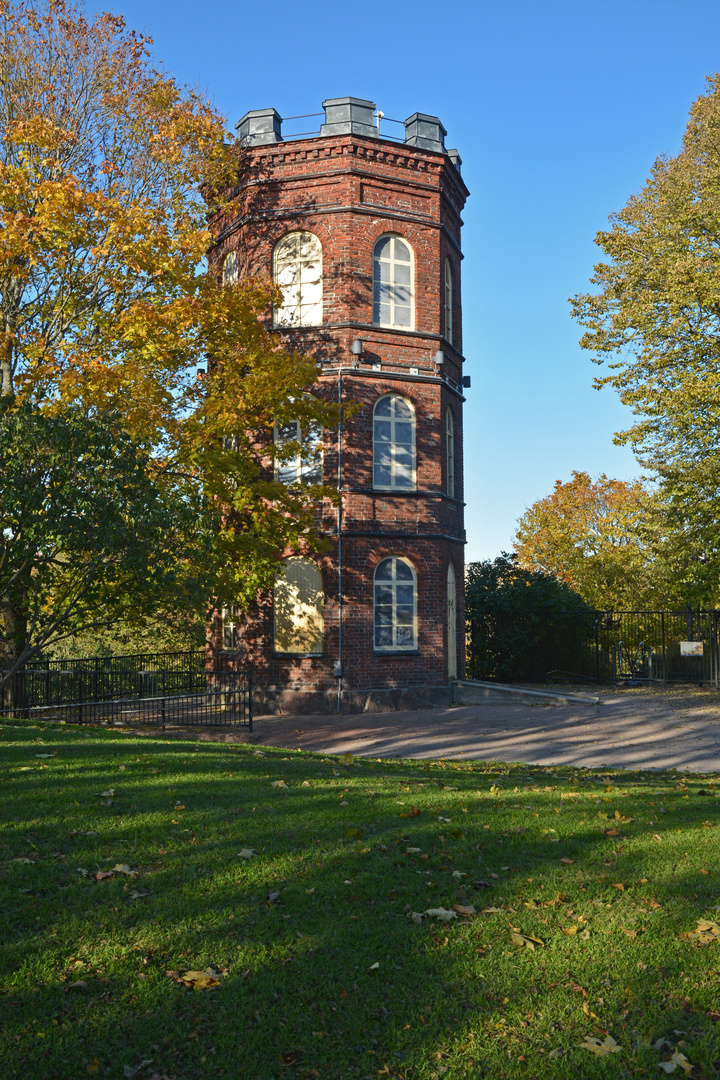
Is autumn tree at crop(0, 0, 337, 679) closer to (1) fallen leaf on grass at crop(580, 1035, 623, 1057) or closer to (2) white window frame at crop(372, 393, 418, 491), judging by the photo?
(2) white window frame at crop(372, 393, 418, 491)

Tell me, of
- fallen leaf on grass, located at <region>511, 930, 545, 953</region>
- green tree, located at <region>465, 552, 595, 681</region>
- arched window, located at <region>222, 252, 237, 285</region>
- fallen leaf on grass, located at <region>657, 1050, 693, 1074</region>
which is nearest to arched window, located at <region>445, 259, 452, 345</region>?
arched window, located at <region>222, 252, 237, 285</region>

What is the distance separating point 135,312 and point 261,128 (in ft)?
29.3

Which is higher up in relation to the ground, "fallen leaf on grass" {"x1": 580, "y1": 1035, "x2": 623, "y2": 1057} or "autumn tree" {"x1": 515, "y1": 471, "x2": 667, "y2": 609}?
"autumn tree" {"x1": 515, "y1": 471, "x2": 667, "y2": 609}

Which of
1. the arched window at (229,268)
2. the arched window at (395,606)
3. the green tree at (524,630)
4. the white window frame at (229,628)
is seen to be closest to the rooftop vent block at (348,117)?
the arched window at (229,268)

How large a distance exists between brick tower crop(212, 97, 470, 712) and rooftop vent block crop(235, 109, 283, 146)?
0.04 metres

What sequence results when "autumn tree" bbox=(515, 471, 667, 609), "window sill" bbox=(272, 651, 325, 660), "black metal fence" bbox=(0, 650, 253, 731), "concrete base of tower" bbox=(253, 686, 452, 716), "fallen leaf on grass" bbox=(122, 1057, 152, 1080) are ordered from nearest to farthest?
"fallen leaf on grass" bbox=(122, 1057, 152, 1080), "black metal fence" bbox=(0, 650, 253, 731), "concrete base of tower" bbox=(253, 686, 452, 716), "window sill" bbox=(272, 651, 325, 660), "autumn tree" bbox=(515, 471, 667, 609)

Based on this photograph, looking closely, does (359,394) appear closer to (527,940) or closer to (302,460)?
(302,460)

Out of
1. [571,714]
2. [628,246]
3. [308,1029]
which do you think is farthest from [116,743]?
[628,246]

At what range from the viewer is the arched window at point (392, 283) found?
21.7 m

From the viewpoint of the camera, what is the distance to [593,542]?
4281 cm

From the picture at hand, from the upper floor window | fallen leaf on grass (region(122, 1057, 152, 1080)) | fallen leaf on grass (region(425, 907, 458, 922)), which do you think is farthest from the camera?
the upper floor window

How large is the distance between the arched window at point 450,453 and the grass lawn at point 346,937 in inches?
656

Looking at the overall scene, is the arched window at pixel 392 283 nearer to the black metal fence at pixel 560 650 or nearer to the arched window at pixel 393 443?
the arched window at pixel 393 443

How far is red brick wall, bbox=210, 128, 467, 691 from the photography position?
68.0ft
